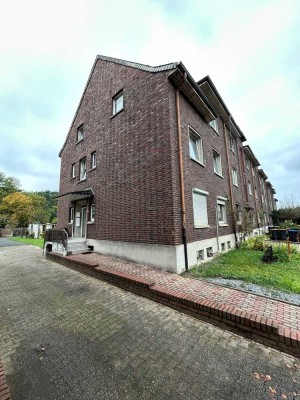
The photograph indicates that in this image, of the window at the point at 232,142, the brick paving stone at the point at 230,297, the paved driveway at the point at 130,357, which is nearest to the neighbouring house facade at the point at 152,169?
the brick paving stone at the point at 230,297

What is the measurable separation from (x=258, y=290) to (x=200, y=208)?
4500 millimetres

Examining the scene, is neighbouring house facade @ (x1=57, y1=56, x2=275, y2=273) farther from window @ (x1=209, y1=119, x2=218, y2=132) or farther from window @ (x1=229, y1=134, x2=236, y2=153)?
window @ (x1=229, y1=134, x2=236, y2=153)

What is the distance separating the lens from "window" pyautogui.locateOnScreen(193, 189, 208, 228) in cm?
838

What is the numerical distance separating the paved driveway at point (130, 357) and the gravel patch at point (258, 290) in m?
1.73

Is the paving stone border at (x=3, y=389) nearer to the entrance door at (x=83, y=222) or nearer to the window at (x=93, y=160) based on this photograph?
the entrance door at (x=83, y=222)

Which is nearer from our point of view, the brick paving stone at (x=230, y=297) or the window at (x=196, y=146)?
the brick paving stone at (x=230, y=297)

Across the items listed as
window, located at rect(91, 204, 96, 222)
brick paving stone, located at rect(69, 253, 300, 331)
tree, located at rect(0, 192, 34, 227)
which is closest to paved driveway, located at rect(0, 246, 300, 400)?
brick paving stone, located at rect(69, 253, 300, 331)

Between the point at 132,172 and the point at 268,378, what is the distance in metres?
7.61

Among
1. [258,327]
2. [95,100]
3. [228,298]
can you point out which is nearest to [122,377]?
[258,327]

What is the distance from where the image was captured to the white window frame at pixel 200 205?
8345 mm

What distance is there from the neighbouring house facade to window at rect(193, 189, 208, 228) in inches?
1.9

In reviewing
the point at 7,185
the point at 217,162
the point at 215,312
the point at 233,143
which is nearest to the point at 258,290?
the point at 215,312

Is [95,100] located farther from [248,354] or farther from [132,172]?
[248,354]

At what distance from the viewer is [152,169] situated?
307 inches
